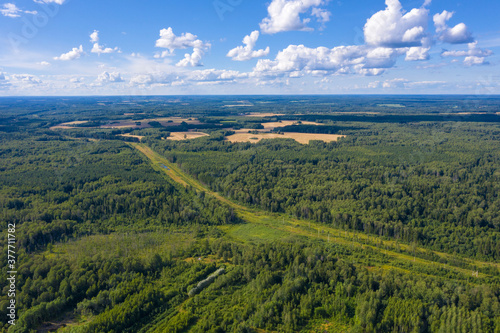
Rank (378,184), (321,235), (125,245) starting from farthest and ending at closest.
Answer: (378,184)
(321,235)
(125,245)

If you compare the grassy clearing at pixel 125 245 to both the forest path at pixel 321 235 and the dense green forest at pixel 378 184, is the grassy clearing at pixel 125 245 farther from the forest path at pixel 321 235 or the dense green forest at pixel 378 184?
the dense green forest at pixel 378 184

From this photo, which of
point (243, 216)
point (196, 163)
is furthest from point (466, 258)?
point (196, 163)

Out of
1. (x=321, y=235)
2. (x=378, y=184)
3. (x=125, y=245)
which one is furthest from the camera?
(x=378, y=184)

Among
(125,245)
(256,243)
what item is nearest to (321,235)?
(256,243)

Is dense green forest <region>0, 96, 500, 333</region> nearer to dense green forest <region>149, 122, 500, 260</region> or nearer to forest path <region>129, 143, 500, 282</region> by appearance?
forest path <region>129, 143, 500, 282</region>

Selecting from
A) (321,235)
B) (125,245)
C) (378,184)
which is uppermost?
(378,184)

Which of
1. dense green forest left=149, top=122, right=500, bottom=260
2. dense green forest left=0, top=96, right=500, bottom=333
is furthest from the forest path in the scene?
dense green forest left=149, top=122, right=500, bottom=260

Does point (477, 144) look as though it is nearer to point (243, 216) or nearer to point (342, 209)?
point (342, 209)

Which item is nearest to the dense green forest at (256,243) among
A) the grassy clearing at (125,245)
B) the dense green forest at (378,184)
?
the grassy clearing at (125,245)

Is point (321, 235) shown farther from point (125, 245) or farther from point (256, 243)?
point (125, 245)
